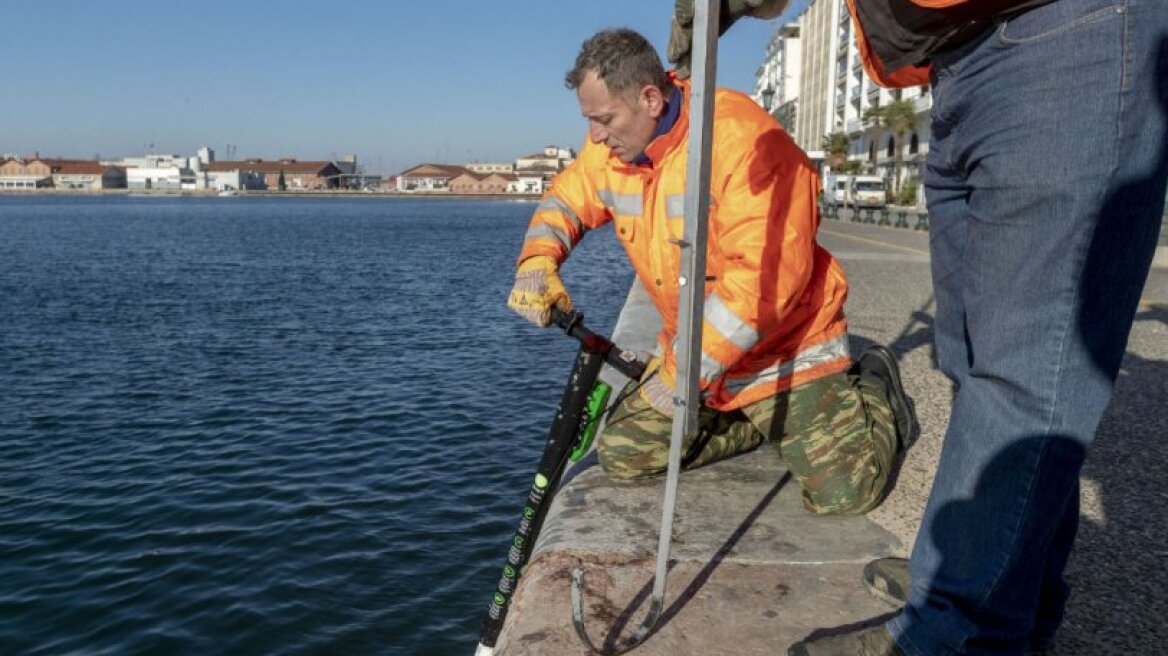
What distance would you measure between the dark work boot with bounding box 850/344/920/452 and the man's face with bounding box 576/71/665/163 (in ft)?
4.81

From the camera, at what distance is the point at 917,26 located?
6.90 ft

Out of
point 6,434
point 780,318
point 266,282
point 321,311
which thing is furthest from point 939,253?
point 266,282

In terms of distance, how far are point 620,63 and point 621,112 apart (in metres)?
0.17

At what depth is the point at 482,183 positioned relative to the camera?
189 meters

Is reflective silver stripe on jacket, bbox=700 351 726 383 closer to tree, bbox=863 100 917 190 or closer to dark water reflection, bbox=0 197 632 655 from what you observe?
dark water reflection, bbox=0 197 632 655

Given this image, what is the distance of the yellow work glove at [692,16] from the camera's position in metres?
2.22

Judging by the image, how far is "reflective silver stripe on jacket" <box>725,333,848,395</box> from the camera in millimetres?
3537

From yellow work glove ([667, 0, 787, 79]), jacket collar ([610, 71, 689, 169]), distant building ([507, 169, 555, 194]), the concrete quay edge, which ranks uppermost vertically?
distant building ([507, 169, 555, 194])

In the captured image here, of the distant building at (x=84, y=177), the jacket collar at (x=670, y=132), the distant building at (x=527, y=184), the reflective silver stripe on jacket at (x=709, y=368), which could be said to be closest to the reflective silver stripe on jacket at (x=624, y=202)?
the jacket collar at (x=670, y=132)

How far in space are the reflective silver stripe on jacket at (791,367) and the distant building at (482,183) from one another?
186 meters

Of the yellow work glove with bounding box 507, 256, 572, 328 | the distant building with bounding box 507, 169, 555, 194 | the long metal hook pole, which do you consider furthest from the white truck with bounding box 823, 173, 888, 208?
the distant building with bounding box 507, 169, 555, 194

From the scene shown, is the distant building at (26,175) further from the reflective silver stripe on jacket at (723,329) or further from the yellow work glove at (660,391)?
the reflective silver stripe on jacket at (723,329)

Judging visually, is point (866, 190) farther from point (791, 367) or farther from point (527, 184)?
point (527, 184)

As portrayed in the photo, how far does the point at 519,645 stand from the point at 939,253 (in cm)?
158
